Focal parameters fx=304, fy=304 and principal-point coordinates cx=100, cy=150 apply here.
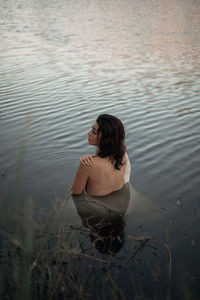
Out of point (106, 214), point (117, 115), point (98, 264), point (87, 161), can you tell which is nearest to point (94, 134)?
point (87, 161)

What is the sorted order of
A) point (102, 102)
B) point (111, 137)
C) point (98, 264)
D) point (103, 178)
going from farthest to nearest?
point (102, 102) < point (103, 178) < point (111, 137) < point (98, 264)

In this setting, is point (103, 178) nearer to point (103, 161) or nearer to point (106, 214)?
point (103, 161)

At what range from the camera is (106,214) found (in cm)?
402

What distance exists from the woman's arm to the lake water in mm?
657

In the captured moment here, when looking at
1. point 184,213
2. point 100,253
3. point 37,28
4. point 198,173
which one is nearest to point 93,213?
point 100,253

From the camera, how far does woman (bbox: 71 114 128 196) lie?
3.67 metres

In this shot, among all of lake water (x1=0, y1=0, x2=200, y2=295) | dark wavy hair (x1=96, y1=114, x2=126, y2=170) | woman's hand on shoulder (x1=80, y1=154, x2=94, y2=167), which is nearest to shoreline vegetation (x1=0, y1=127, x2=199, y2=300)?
lake water (x1=0, y1=0, x2=200, y2=295)

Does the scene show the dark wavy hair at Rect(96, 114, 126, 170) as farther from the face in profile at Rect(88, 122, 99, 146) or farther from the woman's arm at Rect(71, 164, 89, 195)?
the woman's arm at Rect(71, 164, 89, 195)

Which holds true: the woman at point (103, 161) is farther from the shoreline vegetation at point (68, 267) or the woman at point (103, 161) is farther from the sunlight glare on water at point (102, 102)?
the sunlight glare on water at point (102, 102)

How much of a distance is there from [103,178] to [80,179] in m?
0.31

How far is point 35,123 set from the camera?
773 centimetres

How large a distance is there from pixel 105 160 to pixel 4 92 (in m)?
7.31

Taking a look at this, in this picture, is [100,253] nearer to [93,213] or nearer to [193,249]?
[93,213]

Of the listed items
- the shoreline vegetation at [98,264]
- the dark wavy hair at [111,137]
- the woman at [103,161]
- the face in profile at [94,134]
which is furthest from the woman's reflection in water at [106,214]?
→ the face in profile at [94,134]
